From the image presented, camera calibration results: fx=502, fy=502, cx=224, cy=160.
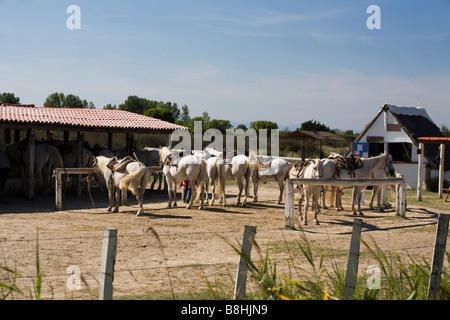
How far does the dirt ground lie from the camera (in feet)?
23.2

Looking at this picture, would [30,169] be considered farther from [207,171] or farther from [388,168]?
[388,168]

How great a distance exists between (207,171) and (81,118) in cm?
637

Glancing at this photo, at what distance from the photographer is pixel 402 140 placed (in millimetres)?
26594

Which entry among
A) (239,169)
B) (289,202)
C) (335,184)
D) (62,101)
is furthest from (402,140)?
(62,101)

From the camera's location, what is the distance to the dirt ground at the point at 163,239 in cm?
707

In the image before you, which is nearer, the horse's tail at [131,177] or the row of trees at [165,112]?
the horse's tail at [131,177]

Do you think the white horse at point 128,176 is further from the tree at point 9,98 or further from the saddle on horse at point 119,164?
the tree at point 9,98

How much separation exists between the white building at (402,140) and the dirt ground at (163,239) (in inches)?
346

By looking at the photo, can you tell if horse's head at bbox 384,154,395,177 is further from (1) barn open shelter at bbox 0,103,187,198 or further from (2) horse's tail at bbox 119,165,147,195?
(1) barn open shelter at bbox 0,103,187,198

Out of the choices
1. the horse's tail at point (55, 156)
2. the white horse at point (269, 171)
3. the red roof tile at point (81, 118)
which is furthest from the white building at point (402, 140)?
the horse's tail at point (55, 156)

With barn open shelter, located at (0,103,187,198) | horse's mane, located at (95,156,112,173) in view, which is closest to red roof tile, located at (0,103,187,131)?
barn open shelter, located at (0,103,187,198)

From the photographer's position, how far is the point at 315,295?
455 cm
